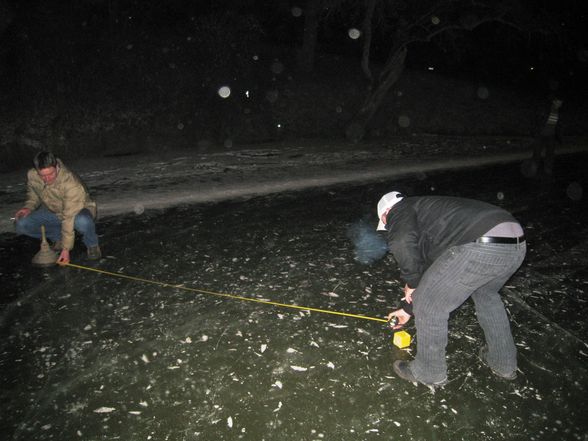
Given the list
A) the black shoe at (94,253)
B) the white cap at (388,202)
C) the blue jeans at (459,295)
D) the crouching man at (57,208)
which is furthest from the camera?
the black shoe at (94,253)

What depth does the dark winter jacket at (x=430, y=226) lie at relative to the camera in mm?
2703

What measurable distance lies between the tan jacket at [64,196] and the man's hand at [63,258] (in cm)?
6

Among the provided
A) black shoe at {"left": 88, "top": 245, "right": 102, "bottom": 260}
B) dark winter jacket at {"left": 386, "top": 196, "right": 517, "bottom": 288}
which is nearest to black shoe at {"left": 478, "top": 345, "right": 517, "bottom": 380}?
dark winter jacket at {"left": 386, "top": 196, "right": 517, "bottom": 288}

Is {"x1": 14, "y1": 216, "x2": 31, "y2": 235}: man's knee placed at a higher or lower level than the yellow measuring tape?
higher

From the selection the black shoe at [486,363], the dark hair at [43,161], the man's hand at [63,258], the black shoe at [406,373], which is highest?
the dark hair at [43,161]

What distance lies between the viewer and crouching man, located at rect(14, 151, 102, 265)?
459 centimetres

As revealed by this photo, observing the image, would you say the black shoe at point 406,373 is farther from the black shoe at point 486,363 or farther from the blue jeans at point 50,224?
the blue jeans at point 50,224

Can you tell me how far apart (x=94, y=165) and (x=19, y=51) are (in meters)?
3.67

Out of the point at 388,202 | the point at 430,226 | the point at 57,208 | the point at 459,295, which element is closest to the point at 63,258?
the point at 57,208

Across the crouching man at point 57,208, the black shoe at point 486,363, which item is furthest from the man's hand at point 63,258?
the black shoe at point 486,363

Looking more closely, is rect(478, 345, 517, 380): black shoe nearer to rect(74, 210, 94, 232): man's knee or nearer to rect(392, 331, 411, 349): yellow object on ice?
rect(392, 331, 411, 349): yellow object on ice

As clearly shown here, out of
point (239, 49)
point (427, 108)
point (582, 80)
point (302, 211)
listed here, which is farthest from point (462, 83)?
point (302, 211)

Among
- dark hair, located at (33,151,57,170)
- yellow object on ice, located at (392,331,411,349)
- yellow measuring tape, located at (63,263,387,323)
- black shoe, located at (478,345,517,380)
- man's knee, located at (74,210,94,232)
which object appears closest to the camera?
black shoe, located at (478,345,517,380)

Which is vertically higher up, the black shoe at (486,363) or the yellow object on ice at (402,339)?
the yellow object on ice at (402,339)
